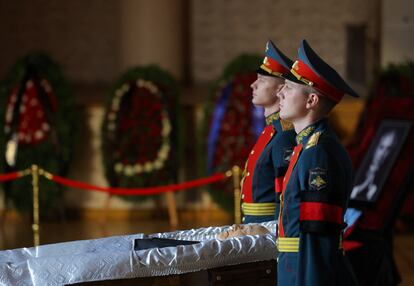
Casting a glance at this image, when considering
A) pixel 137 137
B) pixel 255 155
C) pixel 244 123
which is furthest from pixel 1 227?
pixel 255 155

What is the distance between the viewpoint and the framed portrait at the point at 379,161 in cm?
698

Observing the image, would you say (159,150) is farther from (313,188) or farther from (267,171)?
(313,188)

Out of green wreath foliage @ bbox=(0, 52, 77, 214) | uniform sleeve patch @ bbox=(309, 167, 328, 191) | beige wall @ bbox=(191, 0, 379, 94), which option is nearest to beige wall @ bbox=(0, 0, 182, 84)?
beige wall @ bbox=(191, 0, 379, 94)

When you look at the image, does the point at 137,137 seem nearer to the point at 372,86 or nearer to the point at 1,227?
the point at 1,227

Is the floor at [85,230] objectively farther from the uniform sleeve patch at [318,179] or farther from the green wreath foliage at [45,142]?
the uniform sleeve patch at [318,179]

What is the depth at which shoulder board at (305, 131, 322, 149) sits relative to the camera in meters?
3.86

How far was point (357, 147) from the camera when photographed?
8969 millimetres

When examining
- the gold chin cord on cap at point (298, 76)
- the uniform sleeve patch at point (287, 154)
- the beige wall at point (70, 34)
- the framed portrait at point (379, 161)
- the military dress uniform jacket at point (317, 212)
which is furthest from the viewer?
the beige wall at point (70, 34)

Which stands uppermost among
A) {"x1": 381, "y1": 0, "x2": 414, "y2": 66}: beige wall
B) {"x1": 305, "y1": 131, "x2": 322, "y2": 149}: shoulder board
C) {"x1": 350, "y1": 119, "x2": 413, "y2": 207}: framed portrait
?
{"x1": 381, "y1": 0, "x2": 414, "y2": 66}: beige wall

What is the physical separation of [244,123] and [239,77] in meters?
0.46

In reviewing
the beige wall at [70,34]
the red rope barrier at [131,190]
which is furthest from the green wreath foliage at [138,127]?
the beige wall at [70,34]

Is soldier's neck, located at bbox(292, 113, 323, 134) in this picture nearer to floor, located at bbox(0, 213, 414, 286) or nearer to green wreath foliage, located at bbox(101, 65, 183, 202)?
floor, located at bbox(0, 213, 414, 286)

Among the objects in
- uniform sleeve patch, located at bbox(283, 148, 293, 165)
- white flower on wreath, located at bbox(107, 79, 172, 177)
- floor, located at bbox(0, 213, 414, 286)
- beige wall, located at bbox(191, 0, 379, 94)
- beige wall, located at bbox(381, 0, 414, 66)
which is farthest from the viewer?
beige wall, located at bbox(191, 0, 379, 94)

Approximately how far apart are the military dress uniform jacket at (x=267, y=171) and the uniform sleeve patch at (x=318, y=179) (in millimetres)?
1285
